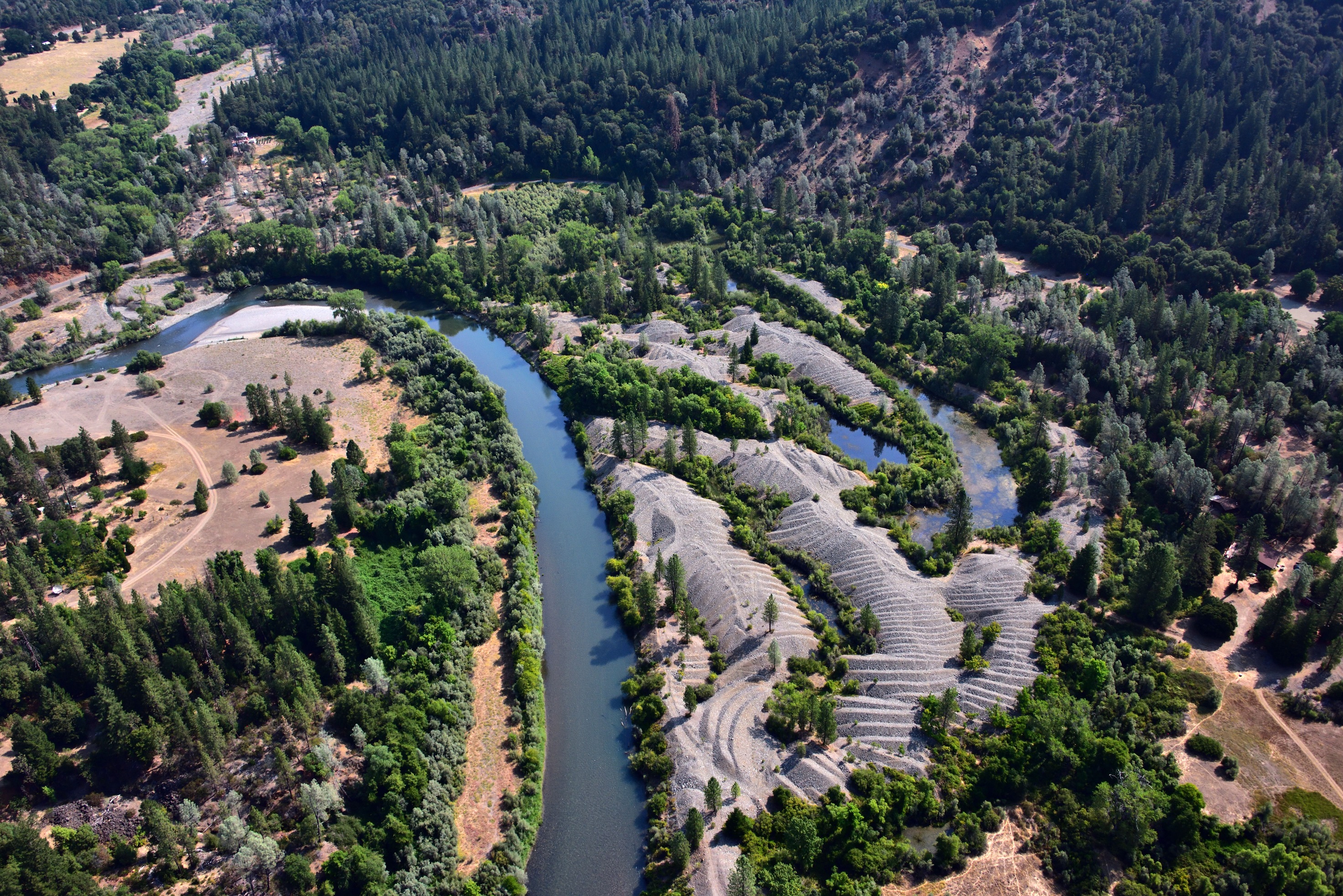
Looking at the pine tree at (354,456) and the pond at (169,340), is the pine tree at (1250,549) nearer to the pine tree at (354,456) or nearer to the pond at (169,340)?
the pine tree at (354,456)

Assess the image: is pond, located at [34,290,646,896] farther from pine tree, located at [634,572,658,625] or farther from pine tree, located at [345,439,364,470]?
pine tree, located at [345,439,364,470]

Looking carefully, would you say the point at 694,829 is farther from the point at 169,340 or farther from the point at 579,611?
the point at 169,340

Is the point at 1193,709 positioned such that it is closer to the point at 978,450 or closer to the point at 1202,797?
the point at 1202,797

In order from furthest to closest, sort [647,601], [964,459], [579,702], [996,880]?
[964,459] < [647,601] < [579,702] < [996,880]

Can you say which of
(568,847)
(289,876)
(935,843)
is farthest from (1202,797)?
(289,876)

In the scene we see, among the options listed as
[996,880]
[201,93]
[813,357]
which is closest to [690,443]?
[813,357]

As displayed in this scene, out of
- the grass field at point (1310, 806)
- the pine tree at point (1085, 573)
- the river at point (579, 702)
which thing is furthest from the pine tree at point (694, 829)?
the pine tree at point (1085, 573)
